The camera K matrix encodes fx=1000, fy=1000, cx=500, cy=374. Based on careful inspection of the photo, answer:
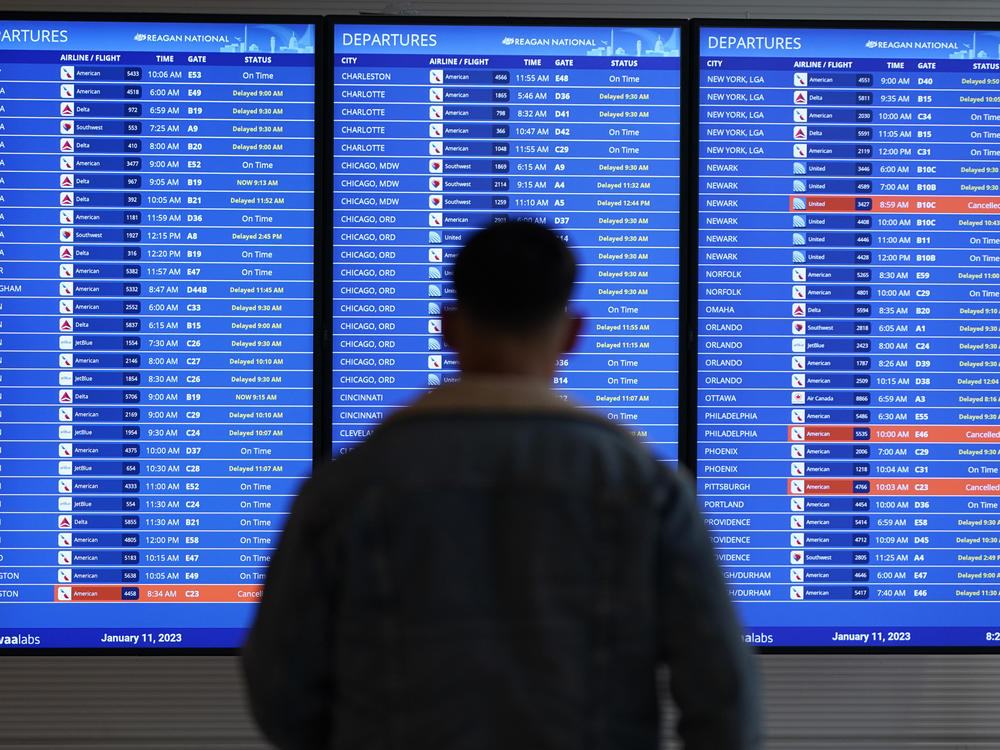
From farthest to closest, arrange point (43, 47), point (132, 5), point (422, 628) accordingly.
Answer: point (132, 5)
point (43, 47)
point (422, 628)

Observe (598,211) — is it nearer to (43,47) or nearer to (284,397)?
(284,397)

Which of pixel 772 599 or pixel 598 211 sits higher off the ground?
pixel 598 211

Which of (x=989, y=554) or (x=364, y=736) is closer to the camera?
(x=364, y=736)

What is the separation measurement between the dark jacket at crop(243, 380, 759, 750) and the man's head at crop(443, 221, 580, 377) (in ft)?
0.19

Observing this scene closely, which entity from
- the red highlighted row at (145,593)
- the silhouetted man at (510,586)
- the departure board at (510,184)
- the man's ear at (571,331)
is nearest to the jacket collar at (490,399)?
the silhouetted man at (510,586)

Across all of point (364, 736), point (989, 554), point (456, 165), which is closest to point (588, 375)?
point (456, 165)

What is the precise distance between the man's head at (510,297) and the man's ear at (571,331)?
38mm

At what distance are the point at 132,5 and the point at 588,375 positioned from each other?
1595 millimetres

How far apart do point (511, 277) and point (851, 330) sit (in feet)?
5.14

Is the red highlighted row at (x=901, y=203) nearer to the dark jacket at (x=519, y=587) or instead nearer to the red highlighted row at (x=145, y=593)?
the dark jacket at (x=519, y=587)

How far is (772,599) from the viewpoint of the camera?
100 inches

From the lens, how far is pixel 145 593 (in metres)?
2.51

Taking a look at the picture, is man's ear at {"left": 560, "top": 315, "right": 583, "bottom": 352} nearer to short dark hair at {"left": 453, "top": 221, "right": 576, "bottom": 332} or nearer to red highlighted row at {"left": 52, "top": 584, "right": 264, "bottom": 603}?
short dark hair at {"left": 453, "top": 221, "right": 576, "bottom": 332}

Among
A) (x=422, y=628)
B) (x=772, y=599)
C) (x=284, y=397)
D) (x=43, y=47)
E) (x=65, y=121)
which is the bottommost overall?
(x=772, y=599)
